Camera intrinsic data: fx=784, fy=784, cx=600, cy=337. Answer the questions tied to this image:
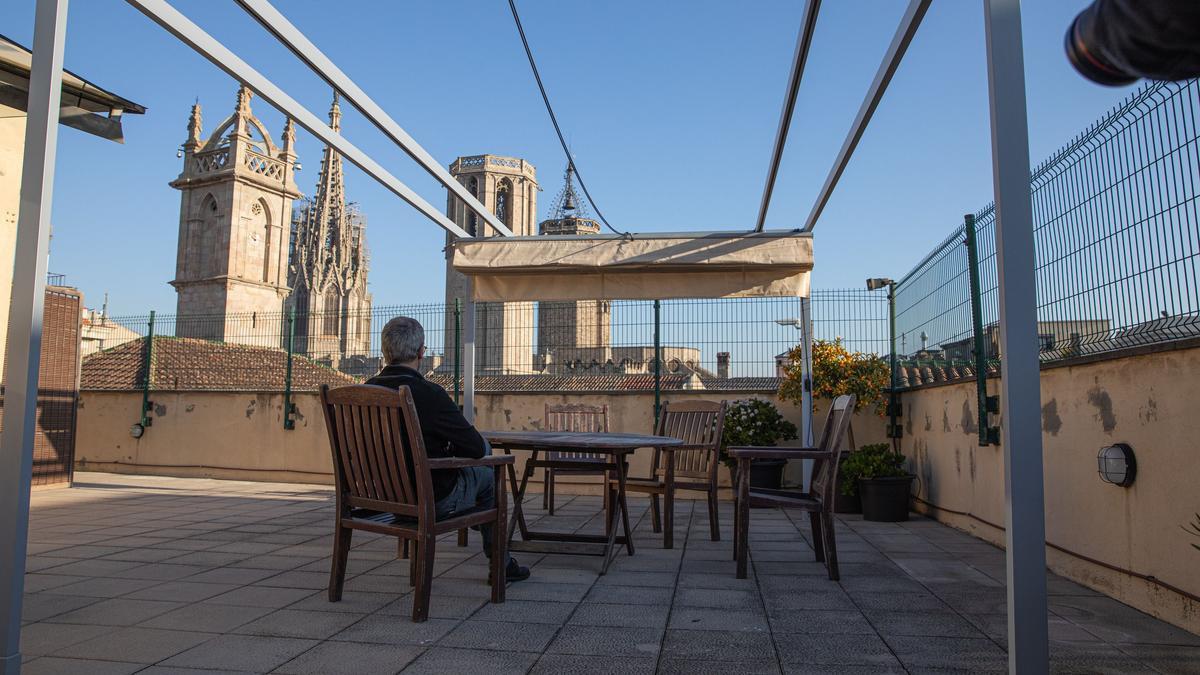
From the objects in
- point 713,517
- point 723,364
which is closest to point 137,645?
point 713,517

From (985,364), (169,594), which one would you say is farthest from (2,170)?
(985,364)

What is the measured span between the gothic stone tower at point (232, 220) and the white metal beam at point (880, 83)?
37021mm

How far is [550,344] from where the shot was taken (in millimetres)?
10148

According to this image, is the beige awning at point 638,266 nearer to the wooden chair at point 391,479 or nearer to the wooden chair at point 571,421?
the wooden chair at point 571,421

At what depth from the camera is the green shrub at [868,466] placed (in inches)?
229

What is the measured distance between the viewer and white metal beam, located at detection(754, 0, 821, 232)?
3.04 m

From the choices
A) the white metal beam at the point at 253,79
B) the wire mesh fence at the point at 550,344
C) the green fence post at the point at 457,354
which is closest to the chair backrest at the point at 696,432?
the wire mesh fence at the point at 550,344

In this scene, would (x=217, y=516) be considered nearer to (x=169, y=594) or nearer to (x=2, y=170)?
(x=169, y=594)

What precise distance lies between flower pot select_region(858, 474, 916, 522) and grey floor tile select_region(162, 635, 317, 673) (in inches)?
170

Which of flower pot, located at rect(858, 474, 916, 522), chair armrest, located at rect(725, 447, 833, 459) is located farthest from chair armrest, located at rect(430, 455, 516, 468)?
flower pot, located at rect(858, 474, 916, 522)

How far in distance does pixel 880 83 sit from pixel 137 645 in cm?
328

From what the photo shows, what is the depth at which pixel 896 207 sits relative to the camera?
6176mm

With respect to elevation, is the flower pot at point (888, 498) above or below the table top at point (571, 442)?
below

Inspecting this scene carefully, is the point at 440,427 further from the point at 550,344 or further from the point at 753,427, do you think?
the point at 550,344
